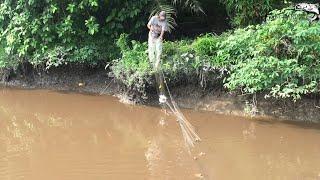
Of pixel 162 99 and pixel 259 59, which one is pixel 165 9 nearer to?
pixel 162 99

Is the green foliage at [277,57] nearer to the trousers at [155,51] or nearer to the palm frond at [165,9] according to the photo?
the trousers at [155,51]

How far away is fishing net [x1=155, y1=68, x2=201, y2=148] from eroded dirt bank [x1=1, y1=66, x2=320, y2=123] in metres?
0.21

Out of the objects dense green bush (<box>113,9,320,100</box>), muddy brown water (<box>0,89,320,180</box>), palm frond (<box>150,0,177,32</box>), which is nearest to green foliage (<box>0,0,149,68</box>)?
palm frond (<box>150,0,177,32</box>)

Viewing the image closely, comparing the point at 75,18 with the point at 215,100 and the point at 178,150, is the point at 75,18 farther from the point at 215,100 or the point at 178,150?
the point at 178,150

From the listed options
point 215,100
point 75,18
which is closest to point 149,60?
point 215,100

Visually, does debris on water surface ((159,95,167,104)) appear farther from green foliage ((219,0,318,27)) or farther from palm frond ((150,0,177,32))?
green foliage ((219,0,318,27))

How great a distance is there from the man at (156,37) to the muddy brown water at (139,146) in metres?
1.03

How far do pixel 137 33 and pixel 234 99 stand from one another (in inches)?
136

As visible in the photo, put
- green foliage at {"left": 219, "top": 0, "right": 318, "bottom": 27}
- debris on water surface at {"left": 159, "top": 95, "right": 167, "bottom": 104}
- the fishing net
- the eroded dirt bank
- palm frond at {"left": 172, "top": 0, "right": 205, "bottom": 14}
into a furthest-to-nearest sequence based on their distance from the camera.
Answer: palm frond at {"left": 172, "top": 0, "right": 205, "bottom": 14} < green foliage at {"left": 219, "top": 0, "right": 318, "bottom": 27} < debris on water surface at {"left": 159, "top": 95, "right": 167, "bottom": 104} < the eroded dirt bank < the fishing net

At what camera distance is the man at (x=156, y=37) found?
10852 millimetres

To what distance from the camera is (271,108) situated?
10195 millimetres

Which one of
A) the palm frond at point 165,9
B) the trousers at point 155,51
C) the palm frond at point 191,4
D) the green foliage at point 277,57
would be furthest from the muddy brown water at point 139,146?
the palm frond at point 191,4

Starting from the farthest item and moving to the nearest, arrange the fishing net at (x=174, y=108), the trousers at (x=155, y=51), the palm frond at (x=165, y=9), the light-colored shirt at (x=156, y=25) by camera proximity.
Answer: the palm frond at (x=165, y=9), the light-colored shirt at (x=156, y=25), the trousers at (x=155, y=51), the fishing net at (x=174, y=108)

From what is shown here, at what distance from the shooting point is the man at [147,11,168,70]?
427 inches
